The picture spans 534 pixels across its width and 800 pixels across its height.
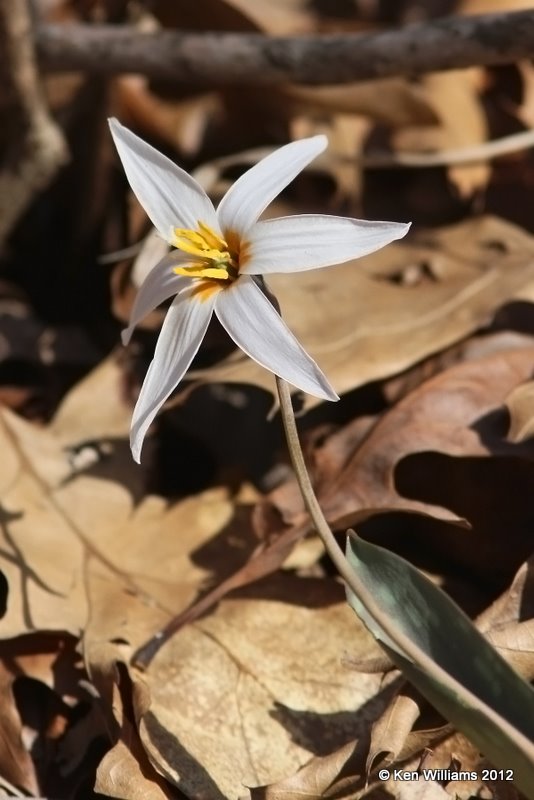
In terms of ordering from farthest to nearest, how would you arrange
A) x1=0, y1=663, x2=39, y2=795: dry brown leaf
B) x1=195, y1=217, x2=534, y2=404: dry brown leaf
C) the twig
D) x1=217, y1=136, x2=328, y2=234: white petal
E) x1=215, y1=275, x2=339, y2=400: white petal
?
the twig, x1=195, y1=217, x2=534, y2=404: dry brown leaf, x1=0, y1=663, x2=39, y2=795: dry brown leaf, x1=217, y1=136, x2=328, y2=234: white petal, x1=215, y1=275, x2=339, y2=400: white petal

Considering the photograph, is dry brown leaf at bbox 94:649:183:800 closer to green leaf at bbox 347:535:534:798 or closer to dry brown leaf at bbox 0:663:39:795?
dry brown leaf at bbox 0:663:39:795

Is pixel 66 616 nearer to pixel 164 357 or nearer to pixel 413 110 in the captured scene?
pixel 164 357

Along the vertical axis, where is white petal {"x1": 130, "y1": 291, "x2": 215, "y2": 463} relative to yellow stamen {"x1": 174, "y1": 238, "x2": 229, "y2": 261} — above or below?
below

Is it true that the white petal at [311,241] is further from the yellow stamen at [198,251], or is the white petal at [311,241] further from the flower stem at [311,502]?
the flower stem at [311,502]

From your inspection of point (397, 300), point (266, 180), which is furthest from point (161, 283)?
Answer: point (397, 300)

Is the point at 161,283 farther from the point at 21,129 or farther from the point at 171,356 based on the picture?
the point at 21,129

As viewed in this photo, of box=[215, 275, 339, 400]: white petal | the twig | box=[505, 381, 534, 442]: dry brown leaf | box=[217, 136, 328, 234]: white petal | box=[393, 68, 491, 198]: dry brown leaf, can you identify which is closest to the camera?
box=[215, 275, 339, 400]: white petal

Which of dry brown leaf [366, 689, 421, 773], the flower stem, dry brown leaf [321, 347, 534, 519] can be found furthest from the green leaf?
dry brown leaf [321, 347, 534, 519]

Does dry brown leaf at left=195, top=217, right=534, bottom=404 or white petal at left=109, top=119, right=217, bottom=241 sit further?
dry brown leaf at left=195, top=217, right=534, bottom=404
